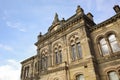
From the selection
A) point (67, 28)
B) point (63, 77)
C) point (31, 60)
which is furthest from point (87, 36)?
point (31, 60)

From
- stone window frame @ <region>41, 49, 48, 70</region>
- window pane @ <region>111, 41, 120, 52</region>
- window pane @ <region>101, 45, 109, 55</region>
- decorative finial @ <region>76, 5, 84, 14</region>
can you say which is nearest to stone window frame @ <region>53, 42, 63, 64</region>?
stone window frame @ <region>41, 49, 48, 70</region>

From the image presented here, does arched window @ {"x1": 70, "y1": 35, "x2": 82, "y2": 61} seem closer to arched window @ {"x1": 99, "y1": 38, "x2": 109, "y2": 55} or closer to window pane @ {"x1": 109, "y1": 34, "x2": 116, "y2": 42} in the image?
arched window @ {"x1": 99, "y1": 38, "x2": 109, "y2": 55}

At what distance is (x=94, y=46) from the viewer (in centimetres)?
1772

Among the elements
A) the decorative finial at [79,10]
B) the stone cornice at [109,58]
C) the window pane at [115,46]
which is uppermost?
the decorative finial at [79,10]

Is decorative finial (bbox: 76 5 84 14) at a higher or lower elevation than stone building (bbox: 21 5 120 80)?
higher

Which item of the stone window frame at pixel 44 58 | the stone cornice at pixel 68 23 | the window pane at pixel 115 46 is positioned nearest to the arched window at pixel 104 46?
the window pane at pixel 115 46

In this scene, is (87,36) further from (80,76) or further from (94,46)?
(80,76)

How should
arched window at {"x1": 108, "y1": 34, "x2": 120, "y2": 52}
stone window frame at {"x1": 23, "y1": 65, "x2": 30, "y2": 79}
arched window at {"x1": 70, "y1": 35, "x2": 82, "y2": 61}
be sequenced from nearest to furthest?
arched window at {"x1": 108, "y1": 34, "x2": 120, "y2": 52} < arched window at {"x1": 70, "y1": 35, "x2": 82, "y2": 61} < stone window frame at {"x1": 23, "y1": 65, "x2": 30, "y2": 79}

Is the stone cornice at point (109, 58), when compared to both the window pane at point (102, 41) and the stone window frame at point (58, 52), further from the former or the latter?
the stone window frame at point (58, 52)

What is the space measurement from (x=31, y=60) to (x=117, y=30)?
62.9ft

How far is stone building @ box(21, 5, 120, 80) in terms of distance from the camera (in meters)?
15.7

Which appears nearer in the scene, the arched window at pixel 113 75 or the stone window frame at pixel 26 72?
the arched window at pixel 113 75

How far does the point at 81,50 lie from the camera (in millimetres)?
18297

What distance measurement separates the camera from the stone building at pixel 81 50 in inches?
619
